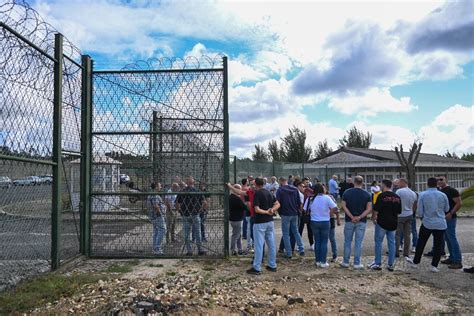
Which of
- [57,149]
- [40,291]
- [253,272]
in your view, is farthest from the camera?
[253,272]

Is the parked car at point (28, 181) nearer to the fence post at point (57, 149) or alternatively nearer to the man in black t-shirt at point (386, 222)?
the fence post at point (57, 149)

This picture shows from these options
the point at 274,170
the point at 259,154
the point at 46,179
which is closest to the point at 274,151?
the point at 259,154

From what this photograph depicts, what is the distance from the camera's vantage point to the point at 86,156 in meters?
8.37

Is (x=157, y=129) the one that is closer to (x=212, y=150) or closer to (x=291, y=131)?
(x=212, y=150)

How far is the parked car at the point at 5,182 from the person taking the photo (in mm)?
5281

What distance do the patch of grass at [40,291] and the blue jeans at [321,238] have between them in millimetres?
4005

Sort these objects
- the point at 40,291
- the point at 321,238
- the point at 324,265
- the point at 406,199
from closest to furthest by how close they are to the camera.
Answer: the point at 40,291 < the point at 324,265 < the point at 321,238 < the point at 406,199

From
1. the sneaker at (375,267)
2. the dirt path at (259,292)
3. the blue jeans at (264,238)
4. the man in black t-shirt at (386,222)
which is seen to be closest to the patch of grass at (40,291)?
the dirt path at (259,292)

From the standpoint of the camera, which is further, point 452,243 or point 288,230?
point 288,230

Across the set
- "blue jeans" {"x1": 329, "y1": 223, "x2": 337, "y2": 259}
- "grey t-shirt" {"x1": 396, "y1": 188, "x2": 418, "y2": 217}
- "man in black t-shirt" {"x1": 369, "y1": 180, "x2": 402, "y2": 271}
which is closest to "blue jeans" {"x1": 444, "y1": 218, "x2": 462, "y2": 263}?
"grey t-shirt" {"x1": 396, "y1": 188, "x2": 418, "y2": 217}

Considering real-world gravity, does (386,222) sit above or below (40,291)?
above

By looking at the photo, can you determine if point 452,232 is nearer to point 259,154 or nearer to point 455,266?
point 455,266

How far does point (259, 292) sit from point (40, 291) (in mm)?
3116

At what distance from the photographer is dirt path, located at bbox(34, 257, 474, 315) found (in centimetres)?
523
